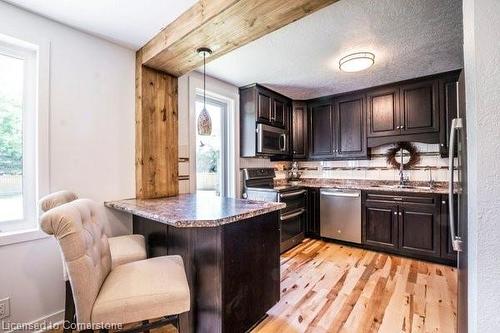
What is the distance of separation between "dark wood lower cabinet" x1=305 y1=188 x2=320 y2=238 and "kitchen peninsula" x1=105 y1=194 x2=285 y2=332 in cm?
201

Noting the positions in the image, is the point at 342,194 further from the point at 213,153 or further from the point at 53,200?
the point at 53,200

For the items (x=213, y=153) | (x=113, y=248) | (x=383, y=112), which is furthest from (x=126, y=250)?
(x=383, y=112)

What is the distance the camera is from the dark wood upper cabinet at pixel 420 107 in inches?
116

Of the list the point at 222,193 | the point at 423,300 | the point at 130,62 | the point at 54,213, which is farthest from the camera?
the point at 222,193

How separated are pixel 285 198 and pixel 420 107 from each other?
6.91 feet

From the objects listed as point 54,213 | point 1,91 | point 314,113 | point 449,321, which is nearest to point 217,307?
point 54,213

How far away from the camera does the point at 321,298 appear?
2.09 metres

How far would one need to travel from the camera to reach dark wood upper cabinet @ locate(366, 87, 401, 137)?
127 inches

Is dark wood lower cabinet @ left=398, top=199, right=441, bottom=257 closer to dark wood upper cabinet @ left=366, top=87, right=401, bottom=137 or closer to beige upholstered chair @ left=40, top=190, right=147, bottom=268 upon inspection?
dark wood upper cabinet @ left=366, top=87, right=401, bottom=137

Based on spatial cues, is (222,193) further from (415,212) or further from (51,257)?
(415,212)

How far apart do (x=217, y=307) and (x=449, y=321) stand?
1.77 m

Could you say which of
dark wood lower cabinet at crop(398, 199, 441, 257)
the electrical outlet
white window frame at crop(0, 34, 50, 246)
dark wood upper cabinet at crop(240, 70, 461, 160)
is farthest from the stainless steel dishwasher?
the electrical outlet

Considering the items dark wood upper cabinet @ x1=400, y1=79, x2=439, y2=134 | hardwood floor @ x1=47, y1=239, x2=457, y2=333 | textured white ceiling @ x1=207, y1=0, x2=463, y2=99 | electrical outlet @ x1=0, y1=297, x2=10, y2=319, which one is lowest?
hardwood floor @ x1=47, y1=239, x2=457, y2=333

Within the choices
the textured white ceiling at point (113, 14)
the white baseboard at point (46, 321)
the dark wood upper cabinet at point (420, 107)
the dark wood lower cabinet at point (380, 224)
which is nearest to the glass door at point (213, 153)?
the textured white ceiling at point (113, 14)
